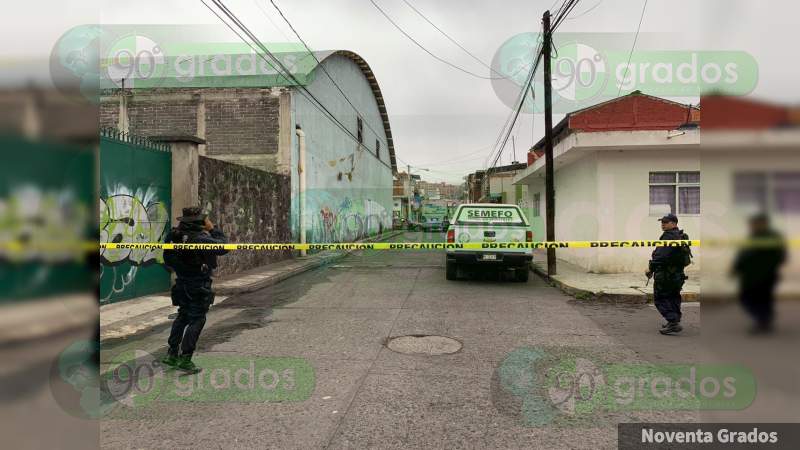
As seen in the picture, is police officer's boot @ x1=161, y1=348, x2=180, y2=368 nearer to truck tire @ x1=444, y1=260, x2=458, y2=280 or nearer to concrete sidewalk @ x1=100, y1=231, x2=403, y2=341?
concrete sidewalk @ x1=100, y1=231, x2=403, y2=341

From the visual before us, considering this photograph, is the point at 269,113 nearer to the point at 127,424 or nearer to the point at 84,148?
the point at 127,424

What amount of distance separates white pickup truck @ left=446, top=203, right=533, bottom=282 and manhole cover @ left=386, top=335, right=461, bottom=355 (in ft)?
16.4

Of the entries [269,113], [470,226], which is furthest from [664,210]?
[269,113]

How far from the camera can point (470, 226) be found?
11.1m

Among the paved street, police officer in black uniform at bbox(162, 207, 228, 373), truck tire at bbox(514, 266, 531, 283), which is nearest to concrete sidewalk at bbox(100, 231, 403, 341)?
the paved street

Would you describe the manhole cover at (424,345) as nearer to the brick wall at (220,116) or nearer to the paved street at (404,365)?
the paved street at (404,365)

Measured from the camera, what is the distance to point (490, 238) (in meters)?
10.8

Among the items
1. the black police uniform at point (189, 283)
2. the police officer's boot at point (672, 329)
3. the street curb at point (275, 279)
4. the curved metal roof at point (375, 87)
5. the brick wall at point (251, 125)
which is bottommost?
the police officer's boot at point (672, 329)

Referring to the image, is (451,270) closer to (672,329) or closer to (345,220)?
(672,329)

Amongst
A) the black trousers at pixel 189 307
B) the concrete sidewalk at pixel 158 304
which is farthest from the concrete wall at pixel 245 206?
the black trousers at pixel 189 307

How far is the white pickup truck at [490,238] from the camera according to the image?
1063 cm

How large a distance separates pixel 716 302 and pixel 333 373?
3661 millimetres

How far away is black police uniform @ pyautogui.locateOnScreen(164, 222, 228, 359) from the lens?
15.6ft

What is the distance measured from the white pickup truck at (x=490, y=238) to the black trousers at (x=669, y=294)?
420 centimetres
